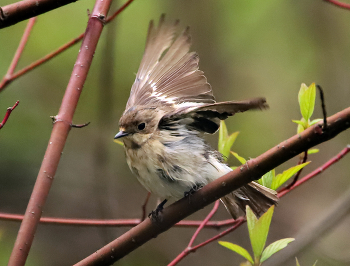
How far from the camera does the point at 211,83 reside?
5.95 meters

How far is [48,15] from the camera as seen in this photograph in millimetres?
5027

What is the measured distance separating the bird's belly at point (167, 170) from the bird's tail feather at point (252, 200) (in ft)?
1.04

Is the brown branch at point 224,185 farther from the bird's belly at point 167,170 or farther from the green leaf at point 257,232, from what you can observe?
the bird's belly at point 167,170

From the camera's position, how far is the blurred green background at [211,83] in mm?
5160

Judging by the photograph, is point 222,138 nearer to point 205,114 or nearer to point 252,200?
point 205,114

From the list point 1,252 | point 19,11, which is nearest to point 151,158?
point 19,11

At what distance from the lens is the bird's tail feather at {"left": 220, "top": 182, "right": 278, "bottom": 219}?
3.20 m

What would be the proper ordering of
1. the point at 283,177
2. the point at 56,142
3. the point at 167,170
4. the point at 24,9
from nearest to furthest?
the point at 24,9, the point at 56,142, the point at 283,177, the point at 167,170

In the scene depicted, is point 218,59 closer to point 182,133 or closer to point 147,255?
point 147,255

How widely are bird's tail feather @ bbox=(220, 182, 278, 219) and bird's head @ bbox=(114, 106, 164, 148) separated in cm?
75

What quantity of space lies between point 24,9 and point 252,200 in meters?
1.99

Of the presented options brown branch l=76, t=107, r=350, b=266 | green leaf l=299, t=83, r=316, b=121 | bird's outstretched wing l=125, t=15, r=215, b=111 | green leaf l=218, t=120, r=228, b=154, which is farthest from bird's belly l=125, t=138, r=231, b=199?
green leaf l=299, t=83, r=316, b=121

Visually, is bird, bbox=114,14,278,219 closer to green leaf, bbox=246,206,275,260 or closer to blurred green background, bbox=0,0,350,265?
green leaf, bbox=246,206,275,260

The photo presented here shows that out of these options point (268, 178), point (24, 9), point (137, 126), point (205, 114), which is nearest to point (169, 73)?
point (137, 126)
